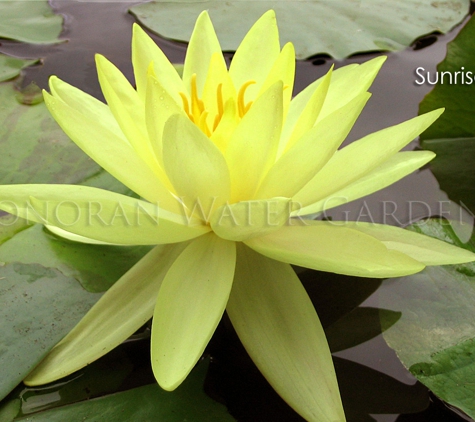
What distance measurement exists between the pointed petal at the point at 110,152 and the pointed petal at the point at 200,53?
11.9 inches

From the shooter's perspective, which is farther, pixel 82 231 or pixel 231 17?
pixel 231 17

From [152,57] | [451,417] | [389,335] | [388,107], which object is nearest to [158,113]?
[152,57]

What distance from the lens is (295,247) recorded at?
2.78 ft

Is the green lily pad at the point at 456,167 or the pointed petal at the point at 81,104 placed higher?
the pointed petal at the point at 81,104

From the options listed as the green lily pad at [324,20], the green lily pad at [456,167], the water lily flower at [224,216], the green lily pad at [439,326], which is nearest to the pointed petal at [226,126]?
the water lily flower at [224,216]

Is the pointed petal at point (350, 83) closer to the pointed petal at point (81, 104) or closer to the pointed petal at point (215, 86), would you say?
the pointed petal at point (215, 86)

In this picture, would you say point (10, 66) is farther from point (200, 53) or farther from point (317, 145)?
point (317, 145)

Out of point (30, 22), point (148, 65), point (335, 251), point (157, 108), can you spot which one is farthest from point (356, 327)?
point (30, 22)

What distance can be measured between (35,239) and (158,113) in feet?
1.61

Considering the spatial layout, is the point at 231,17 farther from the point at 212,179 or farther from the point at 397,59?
the point at 212,179

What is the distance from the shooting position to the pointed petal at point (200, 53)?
1102mm

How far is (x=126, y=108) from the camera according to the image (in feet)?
3.05

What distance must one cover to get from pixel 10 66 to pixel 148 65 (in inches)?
36.4

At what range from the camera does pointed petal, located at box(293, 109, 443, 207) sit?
0.87 meters
